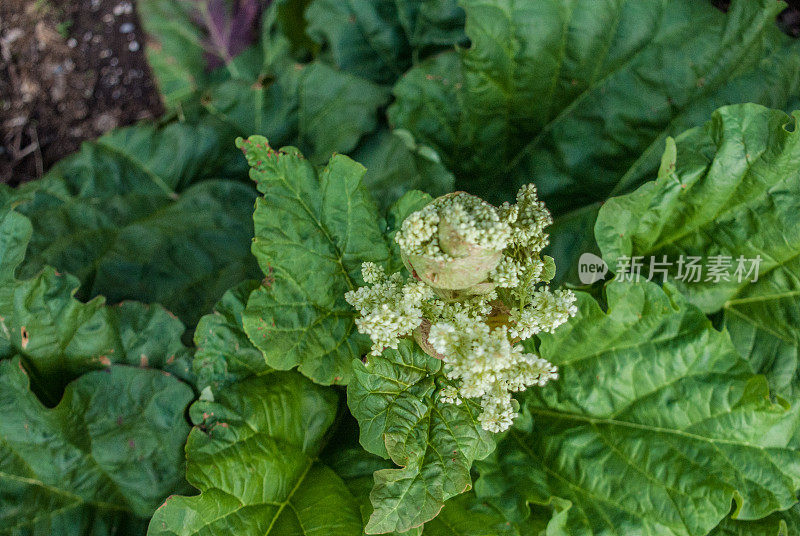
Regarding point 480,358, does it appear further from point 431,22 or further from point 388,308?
point 431,22

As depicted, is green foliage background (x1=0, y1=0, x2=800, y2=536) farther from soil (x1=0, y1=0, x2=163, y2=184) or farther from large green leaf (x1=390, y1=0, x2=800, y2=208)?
soil (x1=0, y1=0, x2=163, y2=184)

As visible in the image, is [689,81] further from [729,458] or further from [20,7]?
[20,7]

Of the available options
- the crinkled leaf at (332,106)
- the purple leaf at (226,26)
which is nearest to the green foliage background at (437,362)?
the crinkled leaf at (332,106)

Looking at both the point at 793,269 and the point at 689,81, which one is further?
the point at 689,81

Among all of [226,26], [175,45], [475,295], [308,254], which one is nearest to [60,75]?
[175,45]

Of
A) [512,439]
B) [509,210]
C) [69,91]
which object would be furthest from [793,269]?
[69,91]
